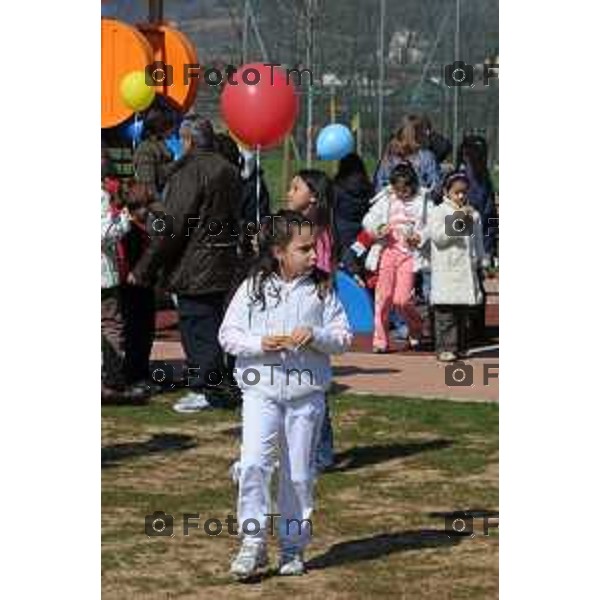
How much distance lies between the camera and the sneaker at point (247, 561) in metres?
8.91

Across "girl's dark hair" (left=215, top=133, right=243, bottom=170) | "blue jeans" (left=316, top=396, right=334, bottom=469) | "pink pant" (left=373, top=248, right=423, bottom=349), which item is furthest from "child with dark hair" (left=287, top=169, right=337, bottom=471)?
"pink pant" (left=373, top=248, right=423, bottom=349)

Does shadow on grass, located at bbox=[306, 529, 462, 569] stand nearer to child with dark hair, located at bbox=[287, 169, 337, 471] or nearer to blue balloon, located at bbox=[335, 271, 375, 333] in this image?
child with dark hair, located at bbox=[287, 169, 337, 471]

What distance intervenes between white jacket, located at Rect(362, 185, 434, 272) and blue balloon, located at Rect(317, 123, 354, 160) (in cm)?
330

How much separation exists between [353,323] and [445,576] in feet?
31.1

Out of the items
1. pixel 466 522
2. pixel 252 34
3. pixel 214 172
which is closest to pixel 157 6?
pixel 252 34

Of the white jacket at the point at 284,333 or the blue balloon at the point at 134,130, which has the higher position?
the blue balloon at the point at 134,130

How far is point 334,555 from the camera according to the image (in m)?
9.52

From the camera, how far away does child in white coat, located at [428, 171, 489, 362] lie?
→ 16.3m

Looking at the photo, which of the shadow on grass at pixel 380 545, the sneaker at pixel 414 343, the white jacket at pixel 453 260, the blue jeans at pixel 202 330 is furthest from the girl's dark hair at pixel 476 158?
the shadow on grass at pixel 380 545

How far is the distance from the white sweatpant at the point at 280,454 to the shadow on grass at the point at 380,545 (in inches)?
19.1

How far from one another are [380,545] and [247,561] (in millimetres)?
1035

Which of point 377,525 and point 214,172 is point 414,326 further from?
Result: point 377,525

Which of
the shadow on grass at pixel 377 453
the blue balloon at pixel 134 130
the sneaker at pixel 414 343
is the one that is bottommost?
the shadow on grass at pixel 377 453

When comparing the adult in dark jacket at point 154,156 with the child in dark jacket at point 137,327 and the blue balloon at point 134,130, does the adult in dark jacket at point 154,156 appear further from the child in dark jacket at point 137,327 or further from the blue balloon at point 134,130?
the blue balloon at point 134,130
